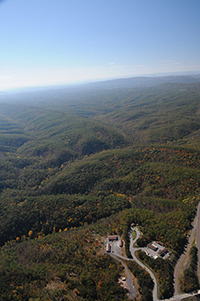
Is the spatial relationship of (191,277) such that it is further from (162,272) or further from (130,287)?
(130,287)

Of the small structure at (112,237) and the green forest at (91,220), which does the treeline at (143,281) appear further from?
the small structure at (112,237)

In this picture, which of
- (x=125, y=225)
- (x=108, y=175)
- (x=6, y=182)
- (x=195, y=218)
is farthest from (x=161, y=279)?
(x=6, y=182)

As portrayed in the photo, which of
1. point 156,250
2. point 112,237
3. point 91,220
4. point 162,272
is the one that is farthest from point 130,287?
point 91,220

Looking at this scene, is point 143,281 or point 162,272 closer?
point 143,281

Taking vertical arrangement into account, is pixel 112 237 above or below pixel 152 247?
below

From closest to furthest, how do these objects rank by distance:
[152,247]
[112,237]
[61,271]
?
[61,271], [152,247], [112,237]

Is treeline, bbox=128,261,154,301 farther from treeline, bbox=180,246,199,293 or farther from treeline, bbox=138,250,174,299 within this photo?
treeline, bbox=180,246,199,293

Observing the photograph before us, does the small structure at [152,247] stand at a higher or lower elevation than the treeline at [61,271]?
higher

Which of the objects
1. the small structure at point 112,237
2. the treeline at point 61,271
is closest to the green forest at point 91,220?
the treeline at point 61,271

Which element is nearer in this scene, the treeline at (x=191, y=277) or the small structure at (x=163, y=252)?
the treeline at (x=191, y=277)

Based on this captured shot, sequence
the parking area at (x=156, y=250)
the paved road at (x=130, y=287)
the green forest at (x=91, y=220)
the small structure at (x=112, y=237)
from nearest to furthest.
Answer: the paved road at (x=130, y=287) < the green forest at (x=91, y=220) < the parking area at (x=156, y=250) < the small structure at (x=112, y=237)

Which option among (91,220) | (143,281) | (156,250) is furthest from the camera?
(91,220)
